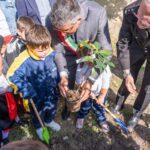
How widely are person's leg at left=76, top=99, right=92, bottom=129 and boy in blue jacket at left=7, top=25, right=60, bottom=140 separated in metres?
0.41

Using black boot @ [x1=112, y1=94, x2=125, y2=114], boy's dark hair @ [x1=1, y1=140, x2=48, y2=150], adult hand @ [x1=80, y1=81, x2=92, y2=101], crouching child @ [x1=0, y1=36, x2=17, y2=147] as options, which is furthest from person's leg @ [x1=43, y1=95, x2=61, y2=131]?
boy's dark hair @ [x1=1, y1=140, x2=48, y2=150]

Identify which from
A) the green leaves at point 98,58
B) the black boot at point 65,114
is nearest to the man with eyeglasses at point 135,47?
the green leaves at point 98,58

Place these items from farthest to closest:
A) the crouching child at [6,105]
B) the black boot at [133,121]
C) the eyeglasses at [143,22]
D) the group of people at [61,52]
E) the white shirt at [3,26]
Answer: the black boot at [133,121] → the white shirt at [3,26] → the crouching child at [6,105] → the group of people at [61,52] → the eyeglasses at [143,22]

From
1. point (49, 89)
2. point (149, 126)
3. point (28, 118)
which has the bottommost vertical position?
point (149, 126)

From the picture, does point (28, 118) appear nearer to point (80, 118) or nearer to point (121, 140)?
point (80, 118)

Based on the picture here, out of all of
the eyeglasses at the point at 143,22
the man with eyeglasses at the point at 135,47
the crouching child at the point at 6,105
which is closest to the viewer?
the eyeglasses at the point at 143,22

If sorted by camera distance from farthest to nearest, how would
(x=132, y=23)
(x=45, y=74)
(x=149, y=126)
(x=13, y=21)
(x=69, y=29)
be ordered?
(x=149, y=126) → (x=13, y=21) → (x=45, y=74) → (x=132, y=23) → (x=69, y=29)

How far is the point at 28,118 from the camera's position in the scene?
473 centimetres

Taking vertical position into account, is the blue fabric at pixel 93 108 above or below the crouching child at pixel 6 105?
below

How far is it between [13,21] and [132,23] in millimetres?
1741

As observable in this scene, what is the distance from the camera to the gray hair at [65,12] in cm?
326

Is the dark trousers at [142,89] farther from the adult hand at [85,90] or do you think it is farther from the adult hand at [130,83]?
the adult hand at [85,90]

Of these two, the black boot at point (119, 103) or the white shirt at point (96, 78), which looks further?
the black boot at point (119, 103)

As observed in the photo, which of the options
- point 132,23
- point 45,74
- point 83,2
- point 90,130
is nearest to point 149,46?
point 132,23
